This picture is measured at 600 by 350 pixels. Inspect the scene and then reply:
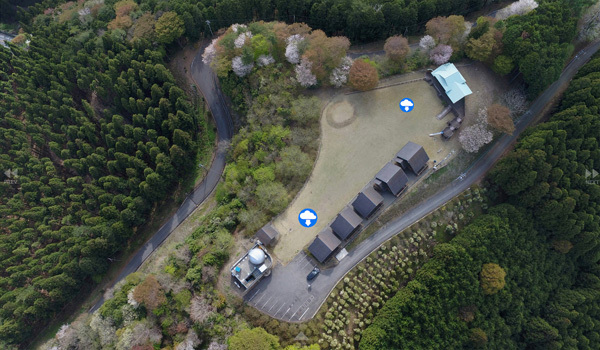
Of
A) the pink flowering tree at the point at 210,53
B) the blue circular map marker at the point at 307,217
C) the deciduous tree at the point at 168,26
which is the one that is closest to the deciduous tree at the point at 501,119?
the blue circular map marker at the point at 307,217

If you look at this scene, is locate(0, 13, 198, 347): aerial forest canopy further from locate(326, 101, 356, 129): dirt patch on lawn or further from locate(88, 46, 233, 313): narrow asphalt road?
locate(326, 101, 356, 129): dirt patch on lawn

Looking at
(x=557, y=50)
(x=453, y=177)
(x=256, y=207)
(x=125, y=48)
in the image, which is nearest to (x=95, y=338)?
(x=256, y=207)

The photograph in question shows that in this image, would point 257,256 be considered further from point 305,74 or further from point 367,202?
point 305,74

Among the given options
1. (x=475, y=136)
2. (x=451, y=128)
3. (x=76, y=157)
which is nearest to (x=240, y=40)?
(x=76, y=157)

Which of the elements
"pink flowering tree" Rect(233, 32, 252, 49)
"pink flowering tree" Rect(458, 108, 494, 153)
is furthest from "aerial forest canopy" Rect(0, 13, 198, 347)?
"pink flowering tree" Rect(458, 108, 494, 153)

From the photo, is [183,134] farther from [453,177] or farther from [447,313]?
[447,313]
